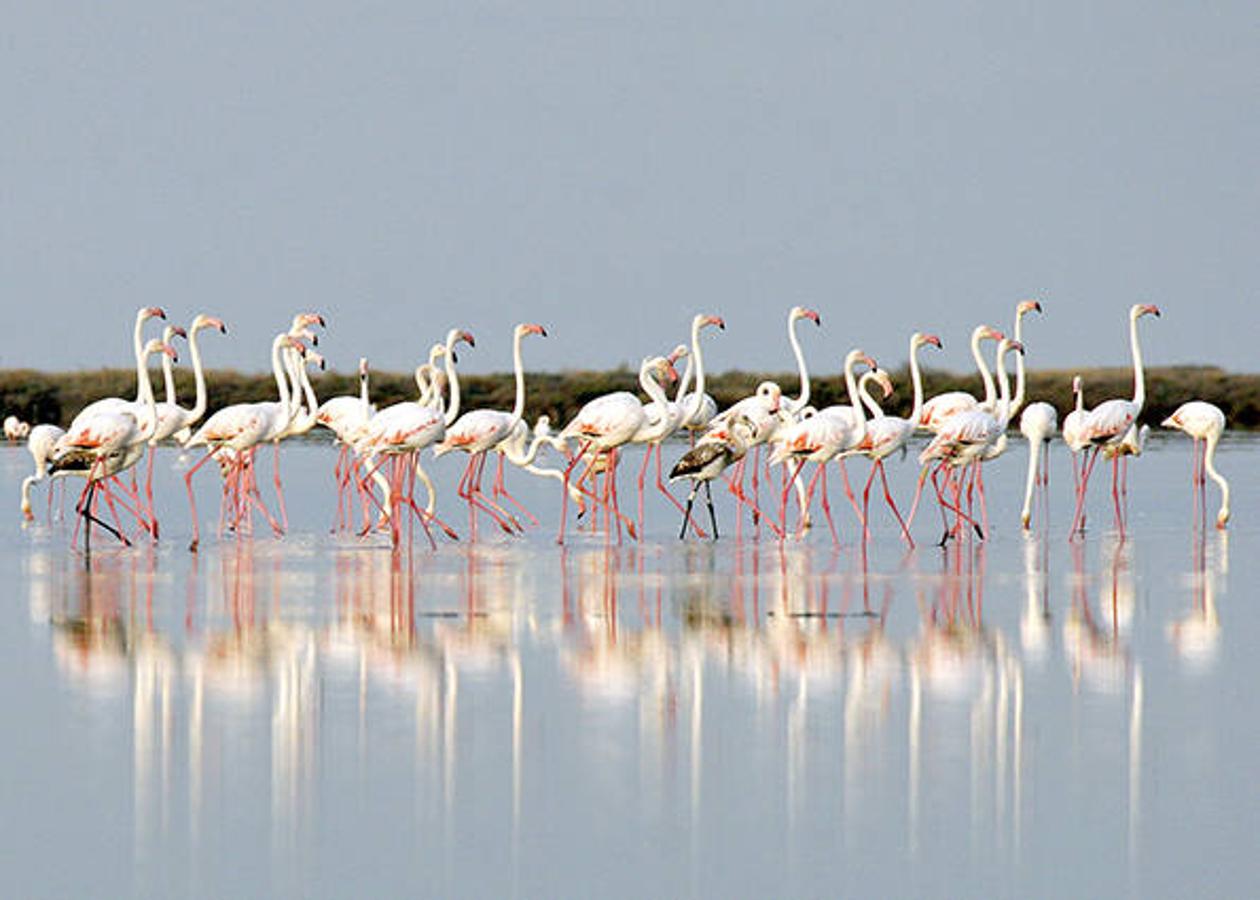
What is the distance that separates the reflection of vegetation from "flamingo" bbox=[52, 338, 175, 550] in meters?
20.1

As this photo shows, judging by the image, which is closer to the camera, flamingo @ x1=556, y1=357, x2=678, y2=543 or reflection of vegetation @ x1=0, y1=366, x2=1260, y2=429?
flamingo @ x1=556, y1=357, x2=678, y2=543

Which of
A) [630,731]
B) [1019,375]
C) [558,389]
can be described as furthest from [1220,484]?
[558,389]

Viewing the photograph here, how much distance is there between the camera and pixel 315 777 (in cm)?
798

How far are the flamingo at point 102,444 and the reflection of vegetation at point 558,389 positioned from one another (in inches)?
→ 792

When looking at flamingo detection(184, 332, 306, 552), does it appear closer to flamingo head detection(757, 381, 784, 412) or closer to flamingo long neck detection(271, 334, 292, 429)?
flamingo long neck detection(271, 334, 292, 429)

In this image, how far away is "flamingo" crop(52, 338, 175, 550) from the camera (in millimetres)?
16516

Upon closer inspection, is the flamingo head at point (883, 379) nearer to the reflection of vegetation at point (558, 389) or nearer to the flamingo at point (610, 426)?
→ the flamingo at point (610, 426)

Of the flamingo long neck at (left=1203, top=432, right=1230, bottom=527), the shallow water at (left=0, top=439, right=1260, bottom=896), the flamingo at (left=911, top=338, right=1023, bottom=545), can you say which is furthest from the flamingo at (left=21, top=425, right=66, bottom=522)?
the flamingo long neck at (left=1203, top=432, right=1230, bottom=527)

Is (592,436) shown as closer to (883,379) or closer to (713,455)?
(713,455)

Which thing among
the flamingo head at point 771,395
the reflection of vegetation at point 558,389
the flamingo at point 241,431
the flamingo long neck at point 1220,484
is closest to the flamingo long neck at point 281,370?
the flamingo at point 241,431

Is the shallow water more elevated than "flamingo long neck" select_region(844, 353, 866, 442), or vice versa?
"flamingo long neck" select_region(844, 353, 866, 442)

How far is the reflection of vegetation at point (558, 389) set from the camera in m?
38.1

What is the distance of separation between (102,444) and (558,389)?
2295cm

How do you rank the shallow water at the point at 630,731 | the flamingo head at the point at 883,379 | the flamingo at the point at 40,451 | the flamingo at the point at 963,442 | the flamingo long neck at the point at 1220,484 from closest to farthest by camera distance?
1. the shallow water at the point at 630,731
2. the flamingo at the point at 963,442
3. the flamingo long neck at the point at 1220,484
4. the flamingo head at the point at 883,379
5. the flamingo at the point at 40,451
